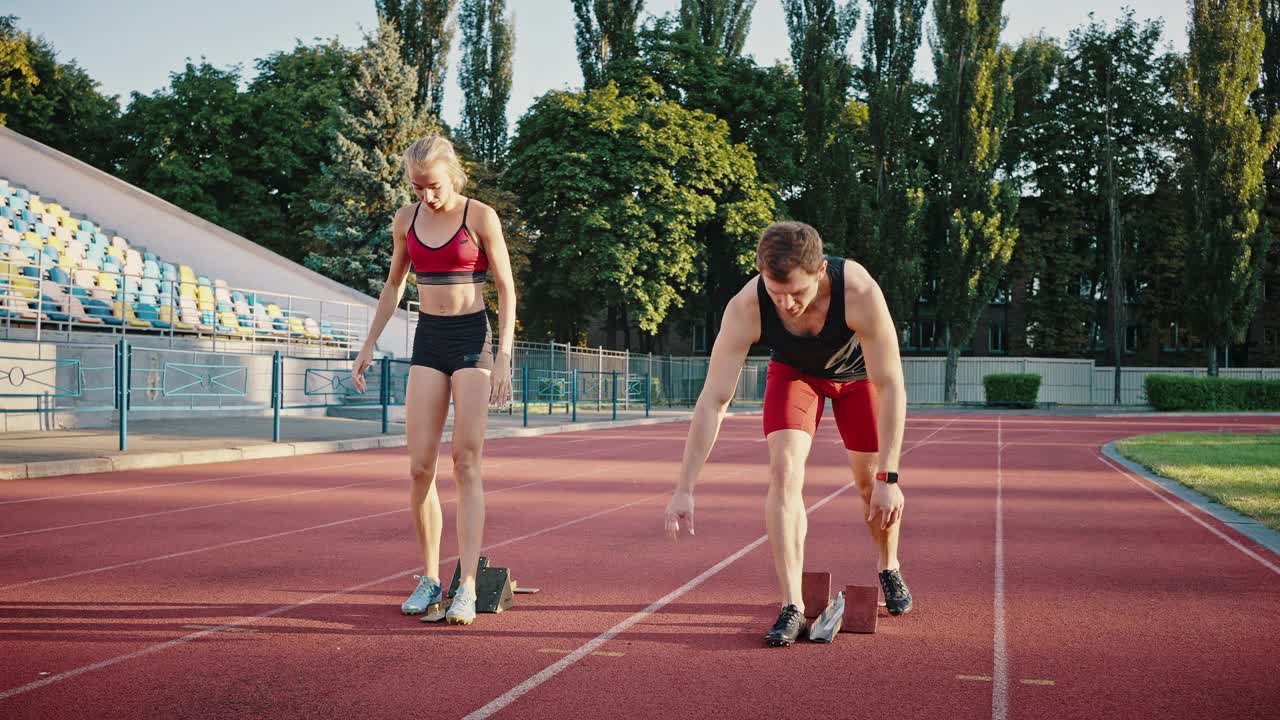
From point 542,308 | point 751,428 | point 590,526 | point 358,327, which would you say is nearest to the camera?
point 590,526

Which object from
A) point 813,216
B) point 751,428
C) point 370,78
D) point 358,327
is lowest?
point 751,428

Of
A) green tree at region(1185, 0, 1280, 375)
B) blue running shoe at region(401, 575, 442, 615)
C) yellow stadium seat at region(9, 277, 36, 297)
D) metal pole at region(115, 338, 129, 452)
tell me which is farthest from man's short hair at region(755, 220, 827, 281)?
green tree at region(1185, 0, 1280, 375)

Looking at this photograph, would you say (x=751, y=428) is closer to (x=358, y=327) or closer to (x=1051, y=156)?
(x=358, y=327)

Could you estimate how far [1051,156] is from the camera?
49.2 meters

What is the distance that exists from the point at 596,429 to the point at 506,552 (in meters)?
16.1

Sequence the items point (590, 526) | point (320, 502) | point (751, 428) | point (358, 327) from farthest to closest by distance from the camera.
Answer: point (358, 327) → point (751, 428) → point (320, 502) → point (590, 526)

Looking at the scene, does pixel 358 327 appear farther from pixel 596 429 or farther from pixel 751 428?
pixel 751 428

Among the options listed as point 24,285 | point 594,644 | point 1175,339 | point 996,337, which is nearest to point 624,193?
point 24,285

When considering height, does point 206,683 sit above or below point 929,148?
below

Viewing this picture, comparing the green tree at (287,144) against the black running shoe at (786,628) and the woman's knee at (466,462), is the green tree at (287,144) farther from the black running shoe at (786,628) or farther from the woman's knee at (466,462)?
the black running shoe at (786,628)

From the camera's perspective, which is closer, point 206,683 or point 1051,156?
point 206,683

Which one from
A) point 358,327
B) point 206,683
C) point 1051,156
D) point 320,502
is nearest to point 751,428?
point 358,327

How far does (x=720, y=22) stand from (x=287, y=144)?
679 inches

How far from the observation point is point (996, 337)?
55.1 m
